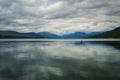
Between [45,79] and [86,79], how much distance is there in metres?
3.94

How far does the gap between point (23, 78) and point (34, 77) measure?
46.3 inches

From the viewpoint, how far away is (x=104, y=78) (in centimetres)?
1920

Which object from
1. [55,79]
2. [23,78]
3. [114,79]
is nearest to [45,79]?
[55,79]

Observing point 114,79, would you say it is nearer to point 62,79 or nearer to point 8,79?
point 62,79

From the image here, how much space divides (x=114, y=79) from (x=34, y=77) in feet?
25.7

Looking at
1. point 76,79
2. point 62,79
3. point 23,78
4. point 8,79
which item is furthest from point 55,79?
point 8,79

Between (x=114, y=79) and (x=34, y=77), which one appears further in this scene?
(x=34, y=77)

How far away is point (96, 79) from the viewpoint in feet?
61.5

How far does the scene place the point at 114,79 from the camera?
1855cm

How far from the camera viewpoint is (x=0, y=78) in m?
19.1

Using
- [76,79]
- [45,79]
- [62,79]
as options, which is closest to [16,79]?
[45,79]

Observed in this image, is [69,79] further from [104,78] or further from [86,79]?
[104,78]

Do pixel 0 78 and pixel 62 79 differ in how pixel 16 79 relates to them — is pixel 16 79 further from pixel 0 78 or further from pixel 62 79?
pixel 62 79

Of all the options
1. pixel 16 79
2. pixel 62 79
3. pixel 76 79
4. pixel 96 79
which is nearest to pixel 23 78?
pixel 16 79
